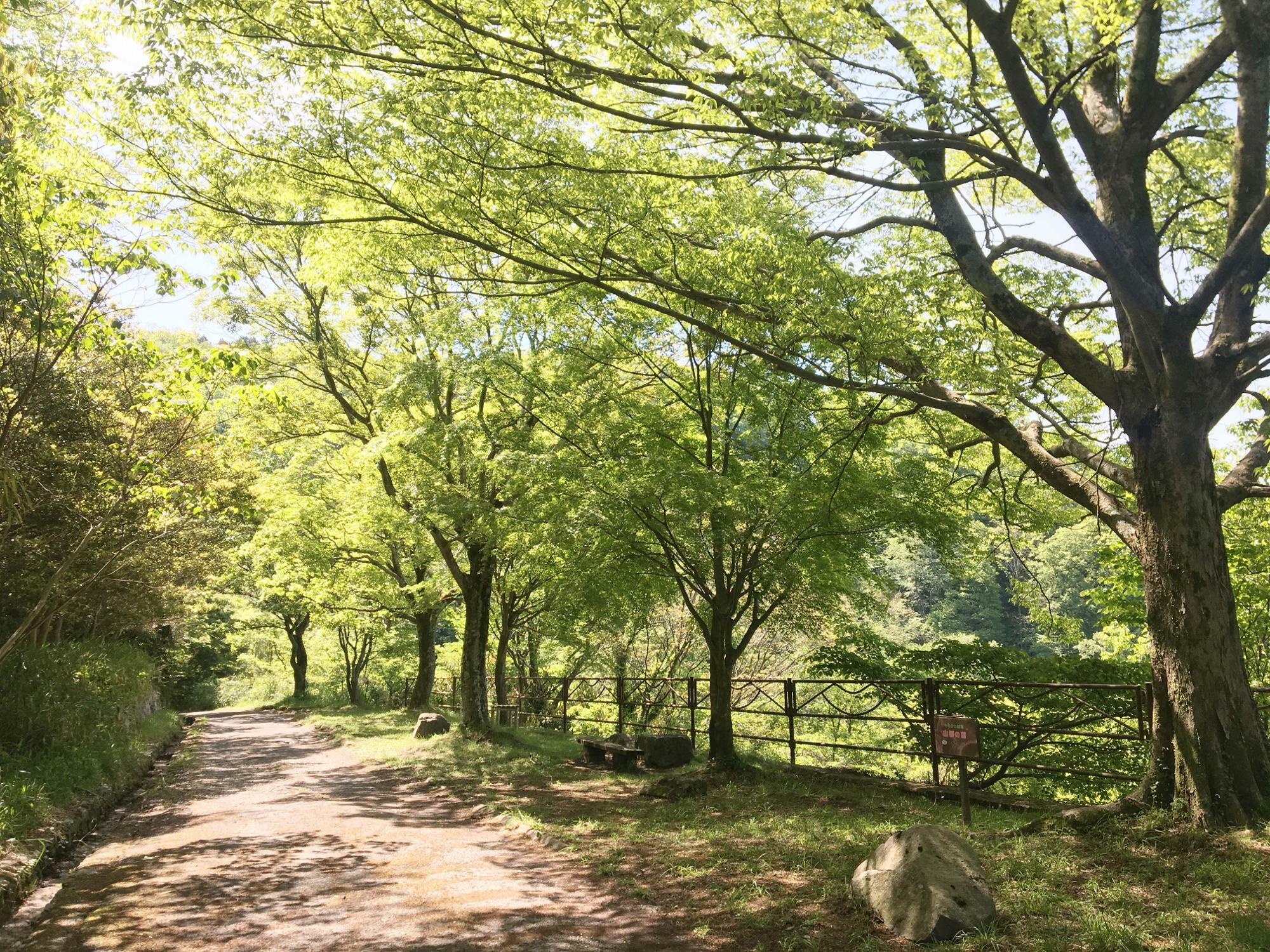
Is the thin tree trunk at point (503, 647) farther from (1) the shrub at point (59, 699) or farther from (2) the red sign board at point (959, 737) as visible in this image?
(2) the red sign board at point (959, 737)

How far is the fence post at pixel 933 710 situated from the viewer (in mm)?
8875

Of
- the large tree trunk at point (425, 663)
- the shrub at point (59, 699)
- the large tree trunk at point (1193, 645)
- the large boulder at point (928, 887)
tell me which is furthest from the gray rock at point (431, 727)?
the large tree trunk at point (1193, 645)

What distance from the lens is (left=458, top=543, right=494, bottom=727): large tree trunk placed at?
1488 centimetres

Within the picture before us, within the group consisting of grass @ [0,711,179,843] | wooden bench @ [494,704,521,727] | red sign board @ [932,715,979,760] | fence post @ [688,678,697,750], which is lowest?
wooden bench @ [494,704,521,727]

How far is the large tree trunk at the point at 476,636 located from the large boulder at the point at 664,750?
404 cm

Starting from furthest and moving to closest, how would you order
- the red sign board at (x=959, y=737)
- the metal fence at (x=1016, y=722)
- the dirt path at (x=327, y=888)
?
the metal fence at (x=1016, y=722)
the red sign board at (x=959, y=737)
the dirt path at (x=327, y=888)

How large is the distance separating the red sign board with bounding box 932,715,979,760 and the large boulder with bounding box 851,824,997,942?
4.43ft

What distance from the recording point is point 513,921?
5.09 m

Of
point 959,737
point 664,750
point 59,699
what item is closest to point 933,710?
point 959,737

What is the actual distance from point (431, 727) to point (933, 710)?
1019cm

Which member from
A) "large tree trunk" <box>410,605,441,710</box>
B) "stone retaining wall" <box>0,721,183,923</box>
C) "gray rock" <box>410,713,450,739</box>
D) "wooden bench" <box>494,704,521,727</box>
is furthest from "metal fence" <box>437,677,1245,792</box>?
"large tree trunk" <box>410,605,441,710</box>

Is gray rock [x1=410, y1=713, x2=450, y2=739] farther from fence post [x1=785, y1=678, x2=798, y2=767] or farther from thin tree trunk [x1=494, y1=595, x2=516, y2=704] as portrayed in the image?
fence post [x1=785, y1=678, x2=798, y2=767]

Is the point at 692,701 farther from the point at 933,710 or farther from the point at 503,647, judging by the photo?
the point at 503,647

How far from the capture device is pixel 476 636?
15156mm
